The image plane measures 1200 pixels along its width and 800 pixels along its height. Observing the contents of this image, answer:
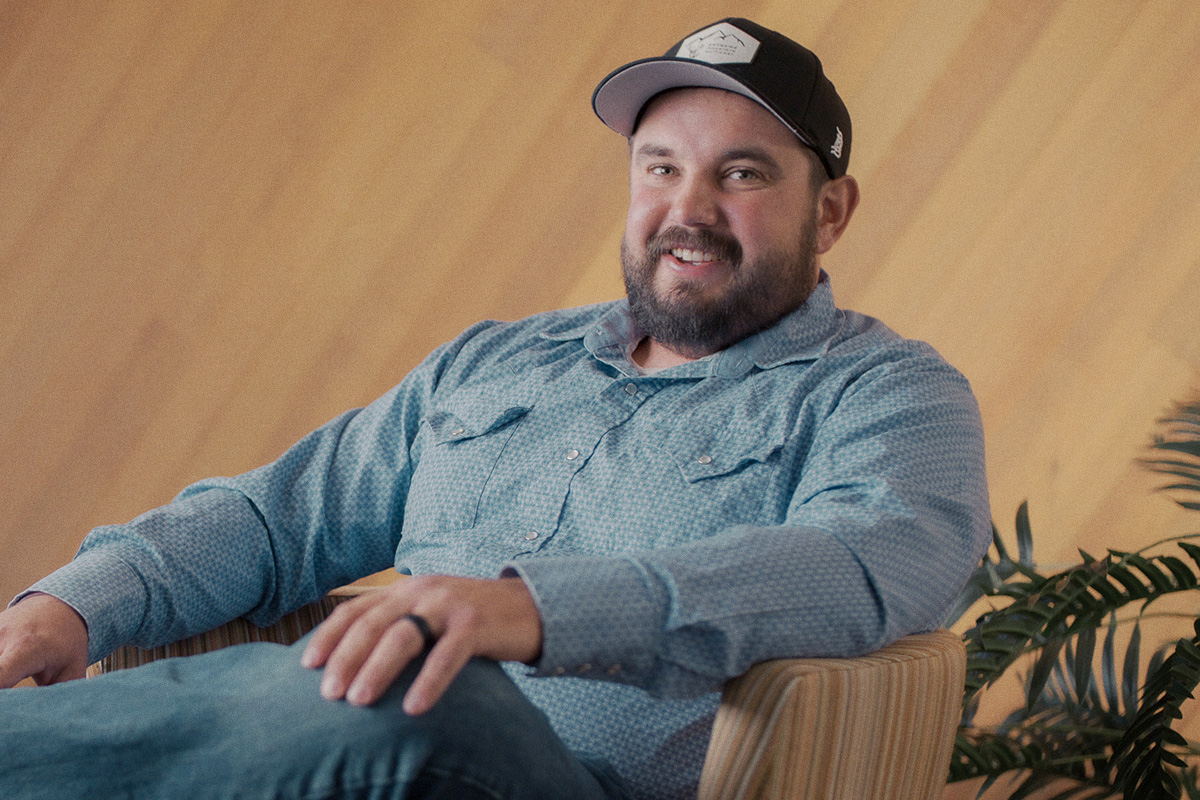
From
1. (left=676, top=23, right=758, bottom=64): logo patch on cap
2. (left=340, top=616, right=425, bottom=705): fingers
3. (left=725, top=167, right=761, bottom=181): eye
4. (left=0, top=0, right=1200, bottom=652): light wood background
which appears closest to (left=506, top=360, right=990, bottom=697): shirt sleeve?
(left=340, top=616, right=425, bottom=705): fingers

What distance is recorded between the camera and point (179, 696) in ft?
2.71

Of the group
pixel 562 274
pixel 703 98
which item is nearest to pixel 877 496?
pixel 703 98

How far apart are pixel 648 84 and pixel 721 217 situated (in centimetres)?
22

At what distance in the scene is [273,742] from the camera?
77cm

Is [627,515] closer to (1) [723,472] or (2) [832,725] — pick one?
(1) [723,472]

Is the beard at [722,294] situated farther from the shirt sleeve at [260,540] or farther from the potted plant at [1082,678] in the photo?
the potted plant at [1082,678]

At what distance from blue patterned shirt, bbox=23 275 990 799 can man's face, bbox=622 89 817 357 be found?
2.3 inches

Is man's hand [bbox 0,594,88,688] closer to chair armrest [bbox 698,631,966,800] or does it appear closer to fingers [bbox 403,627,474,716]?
fingers [bbox 403,627,474,716]

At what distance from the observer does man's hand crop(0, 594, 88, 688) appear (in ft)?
3.88

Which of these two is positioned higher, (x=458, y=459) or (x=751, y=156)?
(x=751, y=156)

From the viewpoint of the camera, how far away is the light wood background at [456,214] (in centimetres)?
246

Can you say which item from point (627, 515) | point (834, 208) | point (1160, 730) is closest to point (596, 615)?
point (627, 515)

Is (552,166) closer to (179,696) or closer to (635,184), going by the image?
(635,184)

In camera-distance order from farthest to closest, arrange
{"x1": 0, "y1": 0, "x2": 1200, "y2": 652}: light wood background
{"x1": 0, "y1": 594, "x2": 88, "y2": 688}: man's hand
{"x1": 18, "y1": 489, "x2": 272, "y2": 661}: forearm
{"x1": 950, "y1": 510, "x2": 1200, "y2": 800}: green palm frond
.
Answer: {"x1": 0, "y1": 0, "x2": 1200, "y2": 652}: light wood background
{"x1": 950, "y1": 510, "x2": 1200, "y2": 800}: green palm frond
{"x1": 18, "y1": 489, "x2": 272, "y2": 661}: forearm
{"x1": 0, "y1": 594, "x2": 88, "y2": 688}: man's hand
